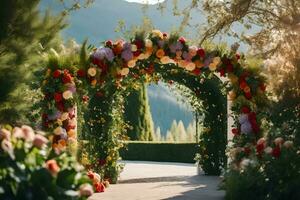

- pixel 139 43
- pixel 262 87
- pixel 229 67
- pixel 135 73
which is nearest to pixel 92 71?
pixel 139 43

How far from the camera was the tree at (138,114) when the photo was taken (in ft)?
77.3

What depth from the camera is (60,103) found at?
28.8ft

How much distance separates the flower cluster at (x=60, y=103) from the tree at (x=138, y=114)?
47.0ft

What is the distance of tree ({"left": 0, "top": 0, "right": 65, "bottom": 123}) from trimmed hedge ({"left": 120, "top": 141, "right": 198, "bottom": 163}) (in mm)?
11331

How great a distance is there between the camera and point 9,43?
8781mm

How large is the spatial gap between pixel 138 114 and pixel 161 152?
9.47 feet

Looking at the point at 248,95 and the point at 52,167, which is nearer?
the point at 52,167

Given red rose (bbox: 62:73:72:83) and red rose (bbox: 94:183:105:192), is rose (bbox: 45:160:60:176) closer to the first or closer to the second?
red rose (bbox: 62:73:72:83)

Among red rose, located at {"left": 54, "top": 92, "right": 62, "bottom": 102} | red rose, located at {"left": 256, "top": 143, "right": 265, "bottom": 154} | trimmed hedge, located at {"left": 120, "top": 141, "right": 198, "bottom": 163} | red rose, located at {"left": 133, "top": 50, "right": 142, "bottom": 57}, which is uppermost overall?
red rose, located at {"left": 133, "top": 50, "right": 142, "bottom": 57}

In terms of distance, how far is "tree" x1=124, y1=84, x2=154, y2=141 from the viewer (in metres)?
23.6

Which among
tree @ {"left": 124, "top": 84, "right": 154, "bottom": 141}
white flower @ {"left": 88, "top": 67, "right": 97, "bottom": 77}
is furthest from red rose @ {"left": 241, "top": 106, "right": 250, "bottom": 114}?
tree @ {"left": 124, "top": 84, "right": 154, "bottom": 141}

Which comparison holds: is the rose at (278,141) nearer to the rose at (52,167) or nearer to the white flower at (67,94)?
the rose at (52,167)

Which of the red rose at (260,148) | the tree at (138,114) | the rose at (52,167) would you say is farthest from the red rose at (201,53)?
the tree at (138,114)

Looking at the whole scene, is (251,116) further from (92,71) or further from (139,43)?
(92,71)
